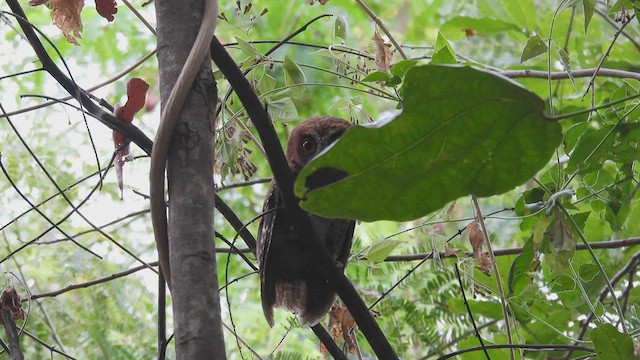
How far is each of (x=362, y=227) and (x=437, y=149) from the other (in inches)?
146

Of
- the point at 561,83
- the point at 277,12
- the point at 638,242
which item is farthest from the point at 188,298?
the point at 277,12

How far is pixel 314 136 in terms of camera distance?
93.5 inches

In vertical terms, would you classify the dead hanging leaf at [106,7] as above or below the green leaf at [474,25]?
below

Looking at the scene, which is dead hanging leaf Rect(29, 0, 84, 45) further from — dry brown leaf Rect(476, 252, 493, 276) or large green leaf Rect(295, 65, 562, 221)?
dry brown leaf Rect(476, 252, 493, 276)

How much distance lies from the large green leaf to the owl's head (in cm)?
127

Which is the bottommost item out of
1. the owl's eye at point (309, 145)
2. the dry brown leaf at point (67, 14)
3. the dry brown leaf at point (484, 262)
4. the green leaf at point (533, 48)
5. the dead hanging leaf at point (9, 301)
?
the dry brown leaf at point (484, 262)

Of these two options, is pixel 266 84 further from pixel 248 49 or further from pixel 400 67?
pixel 400 67

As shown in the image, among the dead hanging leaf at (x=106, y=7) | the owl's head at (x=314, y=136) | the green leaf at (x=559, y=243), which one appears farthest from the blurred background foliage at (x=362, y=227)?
the dead hanging leaf at (x=106, y=7)

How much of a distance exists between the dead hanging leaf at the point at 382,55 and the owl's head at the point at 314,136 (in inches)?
17.7

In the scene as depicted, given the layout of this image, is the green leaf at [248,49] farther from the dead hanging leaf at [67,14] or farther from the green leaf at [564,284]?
the green leaf at [564,284]

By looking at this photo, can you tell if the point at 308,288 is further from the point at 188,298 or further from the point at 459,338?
the point at 188,298

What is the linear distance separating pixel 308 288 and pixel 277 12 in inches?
116

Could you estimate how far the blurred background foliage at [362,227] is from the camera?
1.76 m

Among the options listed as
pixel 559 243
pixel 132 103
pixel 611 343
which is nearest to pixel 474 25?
pixel 559 243
